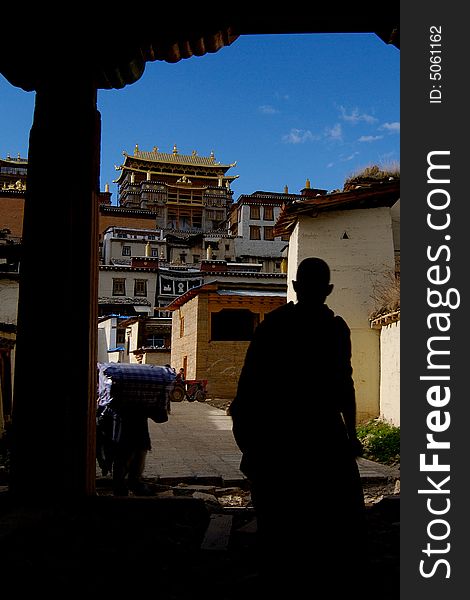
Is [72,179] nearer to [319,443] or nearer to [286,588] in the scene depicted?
[319,443]

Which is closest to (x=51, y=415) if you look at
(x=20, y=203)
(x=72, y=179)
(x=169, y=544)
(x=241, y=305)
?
(x=169, y=544)

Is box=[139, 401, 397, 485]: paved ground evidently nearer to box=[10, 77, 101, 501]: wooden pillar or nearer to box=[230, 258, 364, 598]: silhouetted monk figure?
box=[10, 77, 101, 501]: wooden pillar

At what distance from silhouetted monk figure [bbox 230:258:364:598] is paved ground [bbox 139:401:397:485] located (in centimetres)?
538

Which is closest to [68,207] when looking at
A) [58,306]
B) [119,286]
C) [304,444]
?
[58,306]

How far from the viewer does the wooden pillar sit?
15.5 ft

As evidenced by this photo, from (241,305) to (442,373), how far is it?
75.8ft

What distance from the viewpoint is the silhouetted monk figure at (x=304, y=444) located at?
2.89 metres

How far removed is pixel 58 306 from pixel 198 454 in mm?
6653

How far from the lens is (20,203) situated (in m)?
52.0

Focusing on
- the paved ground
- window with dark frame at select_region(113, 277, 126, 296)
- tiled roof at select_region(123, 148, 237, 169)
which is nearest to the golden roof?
tiled roof at select_region(123, 148, 237, 169)

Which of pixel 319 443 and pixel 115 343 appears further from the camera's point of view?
pixel 115 343

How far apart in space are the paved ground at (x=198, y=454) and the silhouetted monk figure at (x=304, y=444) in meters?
5.38

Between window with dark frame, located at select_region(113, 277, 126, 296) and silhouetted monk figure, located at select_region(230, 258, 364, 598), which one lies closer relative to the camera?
silhouetted monk figure, located at select_region(230, 258, 364, 598)

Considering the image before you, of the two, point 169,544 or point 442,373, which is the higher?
point 442,373
